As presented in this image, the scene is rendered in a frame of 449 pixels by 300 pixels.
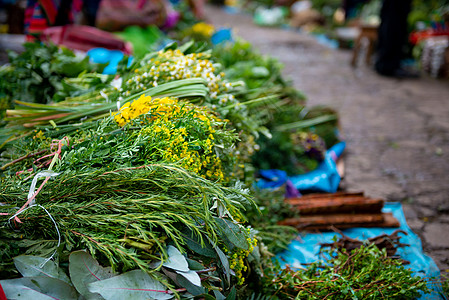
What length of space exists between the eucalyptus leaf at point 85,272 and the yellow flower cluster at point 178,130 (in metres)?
0.47

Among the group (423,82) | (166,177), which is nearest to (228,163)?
(166,177)

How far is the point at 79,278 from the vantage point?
1.22 m

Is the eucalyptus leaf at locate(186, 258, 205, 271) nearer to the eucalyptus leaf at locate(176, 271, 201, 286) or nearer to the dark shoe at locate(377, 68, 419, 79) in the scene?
the eucalyptus leaf at locate(176, 271, 201, 286)

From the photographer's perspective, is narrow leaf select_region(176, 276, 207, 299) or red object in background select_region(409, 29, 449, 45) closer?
narrow leaf select_region(176, 276, 207, 299)

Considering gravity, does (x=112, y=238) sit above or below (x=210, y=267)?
above

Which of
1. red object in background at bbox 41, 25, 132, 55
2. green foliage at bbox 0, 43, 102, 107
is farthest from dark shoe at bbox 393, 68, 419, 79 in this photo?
green foliage at bbox 0, 43, 102, 107

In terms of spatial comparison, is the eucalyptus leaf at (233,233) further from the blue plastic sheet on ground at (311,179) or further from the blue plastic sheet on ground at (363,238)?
the blue plastic sheet on ground at (311,179)

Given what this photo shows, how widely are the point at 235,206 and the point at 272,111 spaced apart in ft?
5.86

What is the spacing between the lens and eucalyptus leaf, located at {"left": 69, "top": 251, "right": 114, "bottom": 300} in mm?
1209

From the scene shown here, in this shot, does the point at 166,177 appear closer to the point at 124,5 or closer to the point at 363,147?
the point at 363,147

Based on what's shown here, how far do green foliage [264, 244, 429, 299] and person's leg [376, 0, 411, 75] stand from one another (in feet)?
17.7

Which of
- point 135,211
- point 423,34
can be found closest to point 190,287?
point 135,211

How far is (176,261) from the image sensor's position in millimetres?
1244

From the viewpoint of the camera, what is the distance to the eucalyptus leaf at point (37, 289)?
3.84 feet
